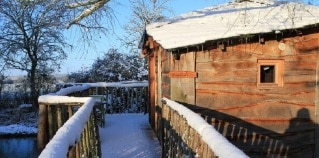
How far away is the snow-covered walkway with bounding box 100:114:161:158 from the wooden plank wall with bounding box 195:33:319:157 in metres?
1.57

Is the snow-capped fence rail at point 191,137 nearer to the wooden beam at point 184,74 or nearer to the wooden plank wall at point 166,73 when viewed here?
the wooden beam at point 184,74

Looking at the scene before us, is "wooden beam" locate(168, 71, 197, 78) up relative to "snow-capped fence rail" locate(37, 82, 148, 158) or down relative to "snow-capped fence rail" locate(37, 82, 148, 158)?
up

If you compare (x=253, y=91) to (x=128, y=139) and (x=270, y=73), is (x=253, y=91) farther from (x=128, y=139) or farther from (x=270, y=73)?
(x=128, y=139)

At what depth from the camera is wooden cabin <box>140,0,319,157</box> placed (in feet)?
26.1

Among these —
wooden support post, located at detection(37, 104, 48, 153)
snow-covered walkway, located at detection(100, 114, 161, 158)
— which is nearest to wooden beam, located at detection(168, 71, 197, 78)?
snow-covered walkway, located at detection(100, 114, 161, 158)

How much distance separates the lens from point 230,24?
853cm

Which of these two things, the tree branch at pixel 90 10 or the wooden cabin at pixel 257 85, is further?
the tree branch at pixel 90 10

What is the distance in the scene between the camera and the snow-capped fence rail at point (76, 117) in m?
3.05


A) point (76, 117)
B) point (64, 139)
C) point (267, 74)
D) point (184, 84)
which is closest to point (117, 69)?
point (184, 84)

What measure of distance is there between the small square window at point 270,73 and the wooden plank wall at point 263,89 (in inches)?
3.7

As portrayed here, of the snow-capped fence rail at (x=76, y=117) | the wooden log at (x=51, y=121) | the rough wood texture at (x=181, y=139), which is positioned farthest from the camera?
the wooden log at (x=51, y=121)

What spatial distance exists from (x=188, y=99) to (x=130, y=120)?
5413mm

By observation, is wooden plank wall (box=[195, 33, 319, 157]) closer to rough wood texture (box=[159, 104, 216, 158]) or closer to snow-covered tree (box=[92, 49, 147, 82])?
rough wood texture (box=[159, 104, 216, 158])

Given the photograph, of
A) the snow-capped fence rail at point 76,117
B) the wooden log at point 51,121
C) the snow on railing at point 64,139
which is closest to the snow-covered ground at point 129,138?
the snow-capped fence rail at point 76,117
